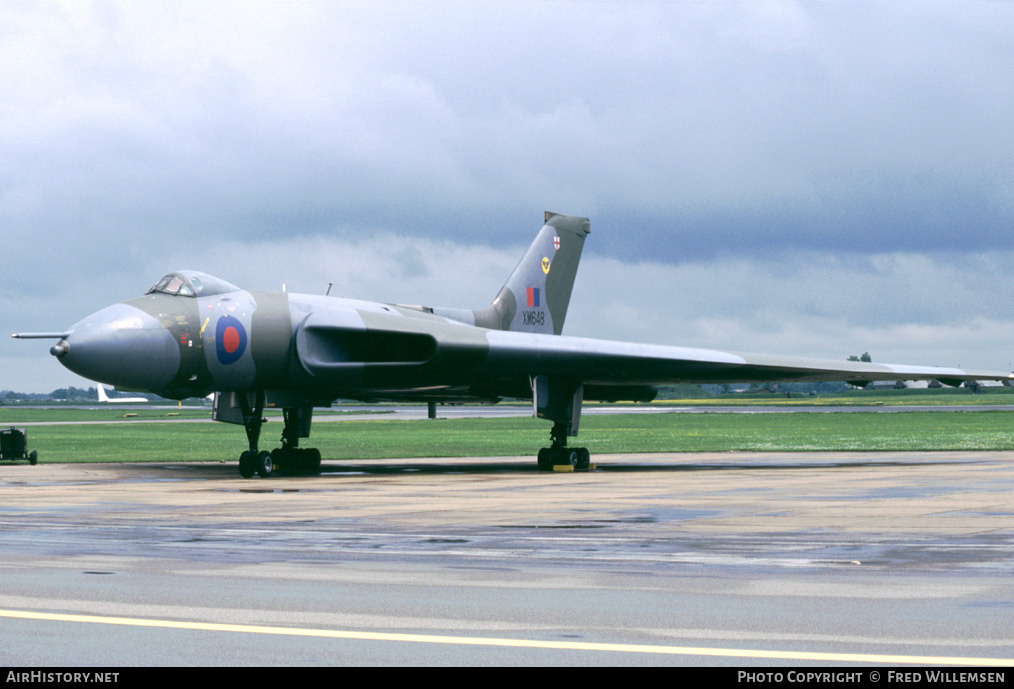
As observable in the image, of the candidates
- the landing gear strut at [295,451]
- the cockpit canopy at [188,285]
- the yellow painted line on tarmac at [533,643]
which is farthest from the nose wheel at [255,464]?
the yellow painted line on tarmac at [533,643]

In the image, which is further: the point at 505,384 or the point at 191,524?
the point at 505,384

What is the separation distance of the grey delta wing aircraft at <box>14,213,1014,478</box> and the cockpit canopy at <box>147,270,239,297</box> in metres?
0.03

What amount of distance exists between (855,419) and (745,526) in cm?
5144

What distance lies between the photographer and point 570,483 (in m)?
20.5

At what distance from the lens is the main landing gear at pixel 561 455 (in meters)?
25.8

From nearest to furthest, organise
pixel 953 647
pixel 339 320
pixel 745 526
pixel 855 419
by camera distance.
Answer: pixel 953 647 → pixel 745 526 → pixel 339 320 → pixel 855 419

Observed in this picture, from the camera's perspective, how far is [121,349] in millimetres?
20297

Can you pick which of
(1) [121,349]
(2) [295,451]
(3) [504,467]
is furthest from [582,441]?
(1) [121,349]

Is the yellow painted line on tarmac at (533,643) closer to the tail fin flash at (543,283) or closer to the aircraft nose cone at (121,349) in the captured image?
the aircraft nose cone at (121,349)

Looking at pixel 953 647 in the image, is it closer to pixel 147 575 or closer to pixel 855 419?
pixel 147 575

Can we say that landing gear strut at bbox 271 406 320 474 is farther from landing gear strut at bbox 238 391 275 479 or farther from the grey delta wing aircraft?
landing gear strut at bbox 238 391 275 479

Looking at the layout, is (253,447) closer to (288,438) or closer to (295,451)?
(295,451)

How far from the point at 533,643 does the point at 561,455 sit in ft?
64.3
